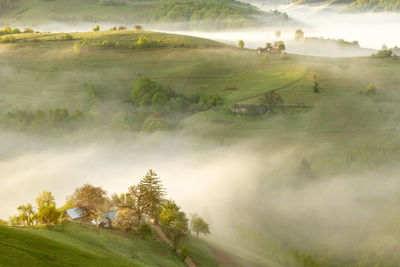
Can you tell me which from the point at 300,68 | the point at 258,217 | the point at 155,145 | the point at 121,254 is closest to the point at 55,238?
the point at 121,254

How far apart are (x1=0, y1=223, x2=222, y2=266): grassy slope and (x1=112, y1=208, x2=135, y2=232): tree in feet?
4.00

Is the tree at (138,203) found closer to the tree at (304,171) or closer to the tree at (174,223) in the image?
the tree at (174,223)

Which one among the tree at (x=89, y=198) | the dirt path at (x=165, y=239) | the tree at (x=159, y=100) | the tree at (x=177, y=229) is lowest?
the dirt path at (x=165, y=239)

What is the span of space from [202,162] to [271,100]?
154 feet

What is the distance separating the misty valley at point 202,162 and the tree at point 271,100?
0.47 metres

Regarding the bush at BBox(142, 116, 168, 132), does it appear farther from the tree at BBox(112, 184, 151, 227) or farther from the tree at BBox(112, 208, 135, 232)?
the tree at BBox(112, 208, 135, 232)

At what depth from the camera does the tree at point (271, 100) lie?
6649 inches

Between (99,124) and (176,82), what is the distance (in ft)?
152

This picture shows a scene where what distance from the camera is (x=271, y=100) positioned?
6673 inches

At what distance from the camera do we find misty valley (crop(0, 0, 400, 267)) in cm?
6588

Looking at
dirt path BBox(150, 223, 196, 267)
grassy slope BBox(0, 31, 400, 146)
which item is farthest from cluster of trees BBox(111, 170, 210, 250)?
grassy slope BBox(0, 31, 400, 146)

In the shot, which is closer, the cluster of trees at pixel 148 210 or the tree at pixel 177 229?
the cluster of trees at pixel 148 210

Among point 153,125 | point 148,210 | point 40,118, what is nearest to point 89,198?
point 148,210

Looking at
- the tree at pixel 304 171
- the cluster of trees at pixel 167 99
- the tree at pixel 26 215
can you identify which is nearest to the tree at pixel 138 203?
the tree at pixel 26 215
